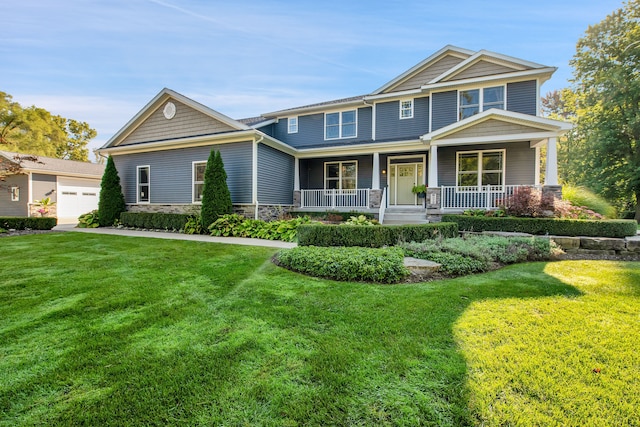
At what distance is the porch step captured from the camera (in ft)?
35.8

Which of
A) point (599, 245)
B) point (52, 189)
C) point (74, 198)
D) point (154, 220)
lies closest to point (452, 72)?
point (599, 245)

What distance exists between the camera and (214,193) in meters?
10.4

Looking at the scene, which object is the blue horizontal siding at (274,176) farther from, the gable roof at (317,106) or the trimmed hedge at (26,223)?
the trimmed hedge at (26,223)

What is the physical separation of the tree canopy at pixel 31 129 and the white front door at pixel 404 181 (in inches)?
1308

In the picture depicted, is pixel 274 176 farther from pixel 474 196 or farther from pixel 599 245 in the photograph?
pixel 599 245

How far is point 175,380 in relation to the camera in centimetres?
199

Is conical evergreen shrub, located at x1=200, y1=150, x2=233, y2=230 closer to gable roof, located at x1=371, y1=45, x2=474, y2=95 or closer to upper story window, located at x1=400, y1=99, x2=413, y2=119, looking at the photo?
gable roof, located at x1=371, y1=45, x2=474, y2=95

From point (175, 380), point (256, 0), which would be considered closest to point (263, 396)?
point (175, 380)

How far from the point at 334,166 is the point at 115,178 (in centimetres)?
1051

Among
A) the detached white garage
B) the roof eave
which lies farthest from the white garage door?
the roof eave

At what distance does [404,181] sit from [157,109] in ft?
39.9

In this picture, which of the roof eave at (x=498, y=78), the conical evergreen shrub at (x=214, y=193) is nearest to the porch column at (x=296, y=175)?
the conical evergreen shrub at (x=214, y=193)

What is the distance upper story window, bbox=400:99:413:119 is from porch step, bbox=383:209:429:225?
4.51 m

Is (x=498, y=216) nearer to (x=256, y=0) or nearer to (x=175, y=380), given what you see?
(x=175, y=380)
